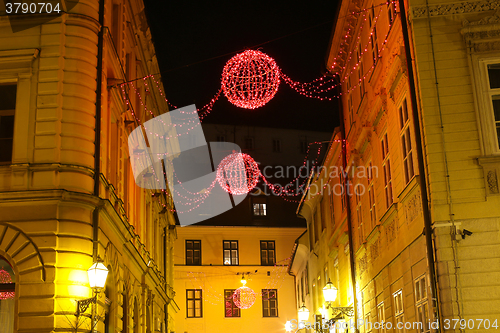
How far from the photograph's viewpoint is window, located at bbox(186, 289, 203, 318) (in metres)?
46.5

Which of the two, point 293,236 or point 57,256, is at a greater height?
point 293,236

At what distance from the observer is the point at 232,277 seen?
4797cm

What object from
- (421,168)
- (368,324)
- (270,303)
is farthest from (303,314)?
(270,303)

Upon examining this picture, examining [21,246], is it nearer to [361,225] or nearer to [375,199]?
[375,199]

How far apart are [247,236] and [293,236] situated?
12.1 feet

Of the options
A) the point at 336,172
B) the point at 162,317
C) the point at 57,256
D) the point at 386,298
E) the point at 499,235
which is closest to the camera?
the point at 499,235

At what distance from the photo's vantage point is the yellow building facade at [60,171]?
546 inches

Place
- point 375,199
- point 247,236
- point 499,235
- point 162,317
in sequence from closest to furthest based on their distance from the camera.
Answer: point 499,235 < point 375,199 < point 162,317 < point 247,236

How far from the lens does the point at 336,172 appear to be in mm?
26500

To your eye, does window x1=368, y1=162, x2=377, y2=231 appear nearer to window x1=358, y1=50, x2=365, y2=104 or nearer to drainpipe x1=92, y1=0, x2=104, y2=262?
window x1=358, y1=50, x2=365, y2=104

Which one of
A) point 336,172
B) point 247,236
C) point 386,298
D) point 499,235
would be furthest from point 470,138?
point 247,236

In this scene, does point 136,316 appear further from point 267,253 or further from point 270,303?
point 267,253

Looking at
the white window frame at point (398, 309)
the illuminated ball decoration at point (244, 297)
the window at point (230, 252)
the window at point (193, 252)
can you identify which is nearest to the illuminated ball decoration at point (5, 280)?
the white window frame at point (398, 309)

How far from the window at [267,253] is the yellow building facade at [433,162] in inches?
1148
